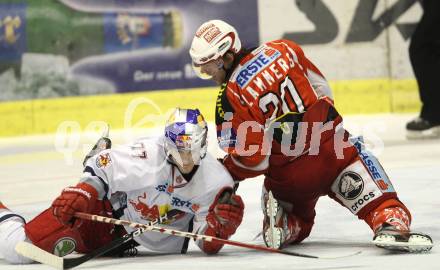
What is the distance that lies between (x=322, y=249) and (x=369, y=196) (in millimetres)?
323

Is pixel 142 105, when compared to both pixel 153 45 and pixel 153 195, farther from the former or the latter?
pixel 153 195

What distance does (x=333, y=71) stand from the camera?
35.5 feet

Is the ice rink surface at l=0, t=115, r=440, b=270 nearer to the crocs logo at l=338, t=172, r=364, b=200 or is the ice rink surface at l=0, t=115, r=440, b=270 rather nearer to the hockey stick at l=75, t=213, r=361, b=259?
the hockey stick at l=75, t=213, r=361, b=259

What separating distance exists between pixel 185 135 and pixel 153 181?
Answer: 0.88 ft

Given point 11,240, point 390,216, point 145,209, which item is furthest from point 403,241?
point 11,240

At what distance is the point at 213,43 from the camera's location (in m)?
4.80

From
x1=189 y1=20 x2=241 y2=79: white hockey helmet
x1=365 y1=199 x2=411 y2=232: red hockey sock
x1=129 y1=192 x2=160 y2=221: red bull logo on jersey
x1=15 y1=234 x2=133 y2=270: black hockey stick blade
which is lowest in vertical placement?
x1=15 y1=234 x2=133 y2=270: black hockey stick blade

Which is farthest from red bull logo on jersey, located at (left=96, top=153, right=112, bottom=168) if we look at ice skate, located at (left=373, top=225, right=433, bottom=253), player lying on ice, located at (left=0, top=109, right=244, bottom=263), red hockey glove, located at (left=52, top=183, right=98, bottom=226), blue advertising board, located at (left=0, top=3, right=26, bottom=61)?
blue advertising board, located at (left=0, top=3, right=26, bottom=61)

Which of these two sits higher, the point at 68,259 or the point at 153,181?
the point at 153,181

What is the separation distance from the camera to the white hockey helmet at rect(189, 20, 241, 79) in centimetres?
480

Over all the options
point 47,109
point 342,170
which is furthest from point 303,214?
point 47,109

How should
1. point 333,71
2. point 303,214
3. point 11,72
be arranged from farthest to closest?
point 333,71 < point 11,72 < point 303,214

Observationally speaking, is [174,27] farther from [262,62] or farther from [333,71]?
[262,62]

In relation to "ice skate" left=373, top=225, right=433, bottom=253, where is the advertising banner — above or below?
above
